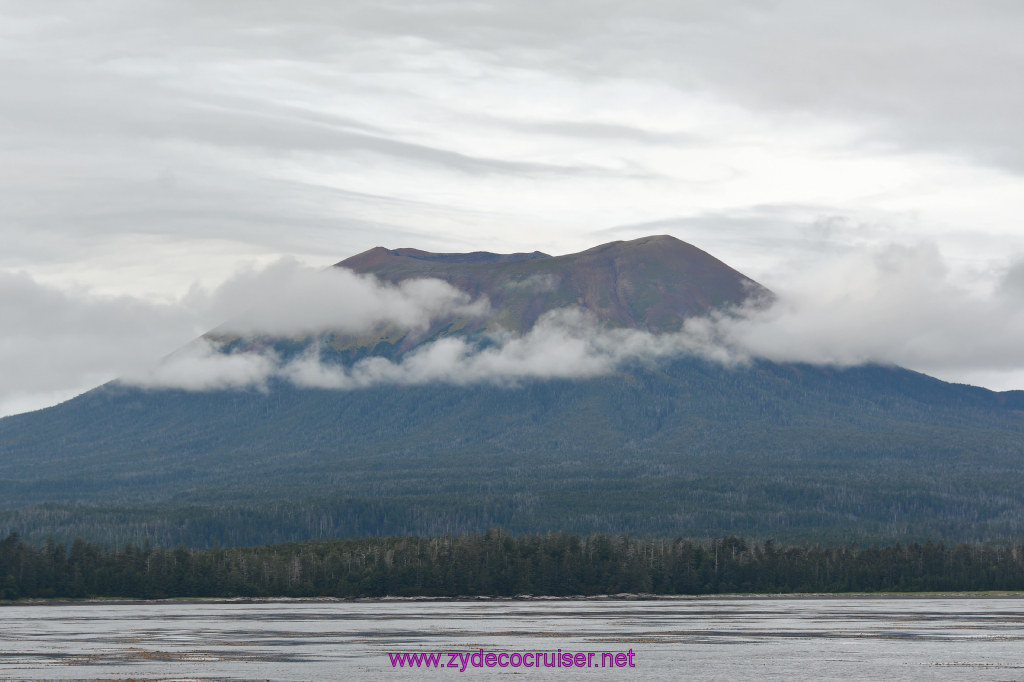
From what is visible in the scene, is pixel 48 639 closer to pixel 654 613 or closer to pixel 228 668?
pixel 228 668

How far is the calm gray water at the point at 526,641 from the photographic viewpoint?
3878 inches

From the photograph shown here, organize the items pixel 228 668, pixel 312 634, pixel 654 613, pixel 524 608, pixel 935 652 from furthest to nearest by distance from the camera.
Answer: pixel 524 608
pixel 654 613
pixel 312 634
pixel 935 652
pixel 228 668

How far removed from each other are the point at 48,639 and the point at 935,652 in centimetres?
8284

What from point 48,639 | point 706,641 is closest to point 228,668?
point 48,639

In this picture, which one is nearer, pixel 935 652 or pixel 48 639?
pixel 935 652

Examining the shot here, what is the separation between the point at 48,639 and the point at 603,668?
59074 millimetres

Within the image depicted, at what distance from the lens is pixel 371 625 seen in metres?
153

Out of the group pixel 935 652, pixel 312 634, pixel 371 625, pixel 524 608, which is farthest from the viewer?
pixel 524 608

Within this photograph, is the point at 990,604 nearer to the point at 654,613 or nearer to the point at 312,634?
the point at 654,613

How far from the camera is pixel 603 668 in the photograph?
10244cm

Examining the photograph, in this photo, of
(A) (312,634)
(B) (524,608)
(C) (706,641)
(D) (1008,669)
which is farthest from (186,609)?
(D) (1008,669)

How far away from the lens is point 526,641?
125m

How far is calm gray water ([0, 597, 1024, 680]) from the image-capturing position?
98500 mm

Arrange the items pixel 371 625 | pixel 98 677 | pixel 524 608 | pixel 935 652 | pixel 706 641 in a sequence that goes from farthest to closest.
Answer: pixel 524 608
pixel 371 625
pixel 706 641
pixel 935 652
pixel 98 677
